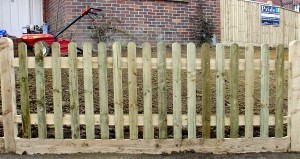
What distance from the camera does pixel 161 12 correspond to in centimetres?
1040

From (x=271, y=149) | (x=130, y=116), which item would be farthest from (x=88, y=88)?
(x=271, y=149)

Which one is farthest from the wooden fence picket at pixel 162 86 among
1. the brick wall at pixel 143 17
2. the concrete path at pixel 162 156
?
the brick wall at pixel 143 17

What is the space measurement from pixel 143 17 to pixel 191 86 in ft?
21.8

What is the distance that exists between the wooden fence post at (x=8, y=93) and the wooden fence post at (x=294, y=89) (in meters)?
2.87

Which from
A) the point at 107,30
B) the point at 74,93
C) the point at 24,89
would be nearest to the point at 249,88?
the point at 74,93

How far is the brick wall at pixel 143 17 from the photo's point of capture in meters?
9.45

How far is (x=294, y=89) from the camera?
3.90m

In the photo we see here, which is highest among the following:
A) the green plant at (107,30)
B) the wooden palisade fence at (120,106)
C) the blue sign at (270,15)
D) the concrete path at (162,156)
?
the blue sign at (270,15)

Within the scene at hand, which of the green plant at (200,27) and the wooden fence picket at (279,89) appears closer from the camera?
the wooden fence picket at (279,89)

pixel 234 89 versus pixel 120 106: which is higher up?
pixel 234 89

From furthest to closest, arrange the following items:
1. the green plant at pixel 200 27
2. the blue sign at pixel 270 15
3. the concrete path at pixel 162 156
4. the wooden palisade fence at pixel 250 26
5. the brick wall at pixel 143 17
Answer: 1. the blue sign at pixel 270 15
2. the wooden palisade fence at pixel 250 26
3. the green plant at pixel 200 27
4. the brick wall at pixel 143 17
5. the concrete path at pixel 162 156

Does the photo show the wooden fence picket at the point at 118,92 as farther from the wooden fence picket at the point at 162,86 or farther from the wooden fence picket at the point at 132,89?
the wooden fence picket at the point at 162,86

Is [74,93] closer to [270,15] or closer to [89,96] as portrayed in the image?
[89,96]

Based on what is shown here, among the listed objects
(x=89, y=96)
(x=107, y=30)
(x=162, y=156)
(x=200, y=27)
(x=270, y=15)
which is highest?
(x=270, y=15)
